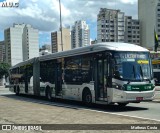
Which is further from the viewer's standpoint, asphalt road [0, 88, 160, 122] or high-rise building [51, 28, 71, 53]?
high-rise building [51, 28, 71, 53]

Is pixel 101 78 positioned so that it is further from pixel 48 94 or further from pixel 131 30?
pixel 131 30

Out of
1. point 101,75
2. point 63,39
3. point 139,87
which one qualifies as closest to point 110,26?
point 63,39

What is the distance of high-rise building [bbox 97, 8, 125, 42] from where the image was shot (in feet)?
258

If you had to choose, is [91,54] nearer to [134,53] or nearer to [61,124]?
[134,53]

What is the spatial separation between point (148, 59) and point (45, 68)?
9830 mm

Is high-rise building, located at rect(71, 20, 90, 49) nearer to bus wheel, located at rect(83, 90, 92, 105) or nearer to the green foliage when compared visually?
the green foliage

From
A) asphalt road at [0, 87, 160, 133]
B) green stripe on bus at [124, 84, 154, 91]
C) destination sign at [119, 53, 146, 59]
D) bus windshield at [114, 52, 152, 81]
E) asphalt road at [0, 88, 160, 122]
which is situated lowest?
asphalt road at [0, 88, 160, 122]

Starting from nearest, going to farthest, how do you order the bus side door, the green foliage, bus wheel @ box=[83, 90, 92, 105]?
the bus side door < bus wheel @ box=[83, 90, 92, 105] < the green foliage

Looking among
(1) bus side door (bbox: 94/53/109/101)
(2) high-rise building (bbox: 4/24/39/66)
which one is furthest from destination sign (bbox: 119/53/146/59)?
(2) high-rise building (bbox: 4/24/39/66)

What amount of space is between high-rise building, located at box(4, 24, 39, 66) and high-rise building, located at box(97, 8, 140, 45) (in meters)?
14.3

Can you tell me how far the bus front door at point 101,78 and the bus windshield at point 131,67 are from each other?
0.76 meters

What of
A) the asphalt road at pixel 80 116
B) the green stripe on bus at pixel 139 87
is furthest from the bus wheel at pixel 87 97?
the green stripe on bus at pixel 139 87

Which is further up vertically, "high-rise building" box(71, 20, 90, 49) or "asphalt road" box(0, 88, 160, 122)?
"high-rise building" box(71, 20, 90, 49)

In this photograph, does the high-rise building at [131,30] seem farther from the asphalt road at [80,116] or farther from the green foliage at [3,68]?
the asphalt road at [80,116]
